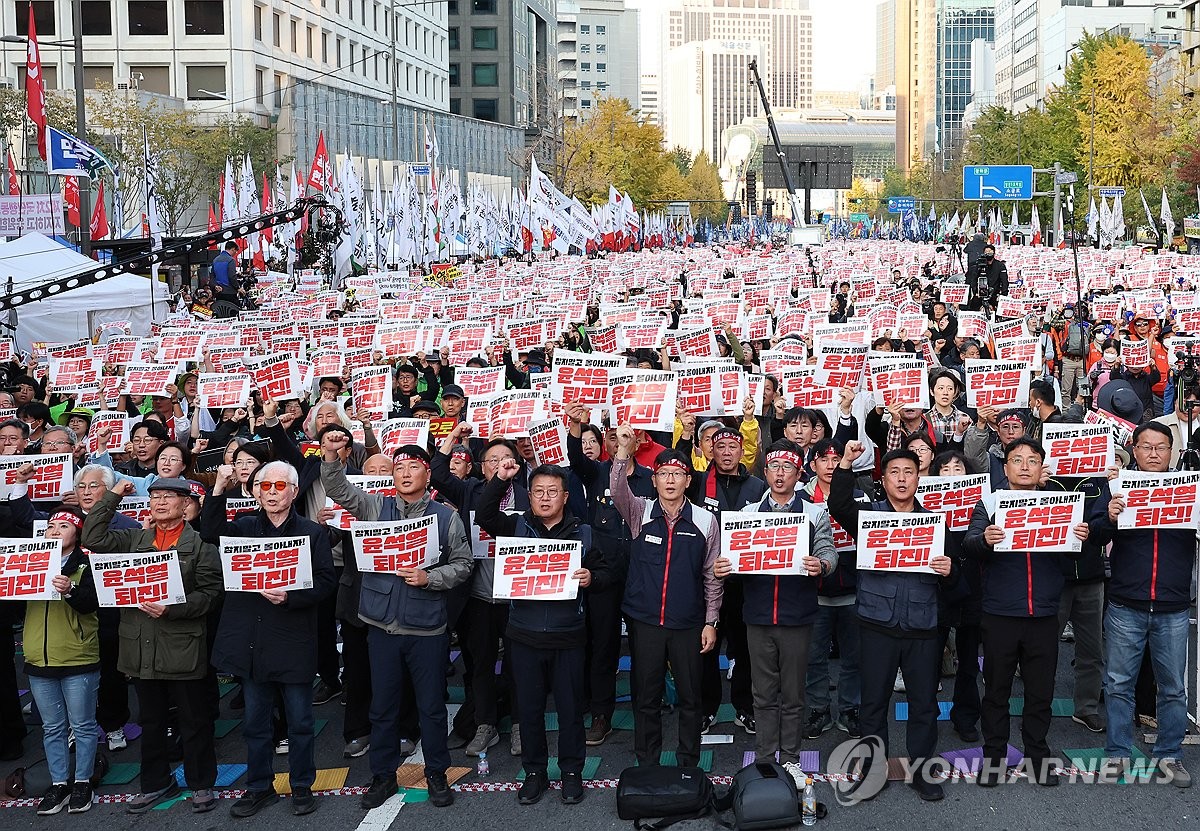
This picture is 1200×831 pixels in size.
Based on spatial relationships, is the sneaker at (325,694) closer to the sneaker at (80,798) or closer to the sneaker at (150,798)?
the sneaker at (150,798)

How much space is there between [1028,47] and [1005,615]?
504ft

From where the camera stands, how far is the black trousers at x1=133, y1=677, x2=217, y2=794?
7.80 metres

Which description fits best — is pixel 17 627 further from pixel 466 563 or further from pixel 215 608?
pixel 466 563

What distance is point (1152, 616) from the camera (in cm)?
777

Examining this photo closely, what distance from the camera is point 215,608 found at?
7.88m

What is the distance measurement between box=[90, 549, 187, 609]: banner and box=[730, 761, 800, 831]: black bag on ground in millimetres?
3043

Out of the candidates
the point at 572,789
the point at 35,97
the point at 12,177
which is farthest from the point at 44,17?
the point at 572,789

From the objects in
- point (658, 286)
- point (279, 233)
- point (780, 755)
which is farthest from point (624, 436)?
point (279, 233)

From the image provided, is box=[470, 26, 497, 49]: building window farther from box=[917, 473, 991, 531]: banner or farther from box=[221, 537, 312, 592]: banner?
box=[221, 537, 312, 592]: banner

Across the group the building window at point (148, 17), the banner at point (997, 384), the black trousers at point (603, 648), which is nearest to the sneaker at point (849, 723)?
the black trousers at point (603, 648)

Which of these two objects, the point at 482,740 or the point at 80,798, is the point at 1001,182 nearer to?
the point at 482,740

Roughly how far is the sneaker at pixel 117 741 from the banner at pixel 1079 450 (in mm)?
5830

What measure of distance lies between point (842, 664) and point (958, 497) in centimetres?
124

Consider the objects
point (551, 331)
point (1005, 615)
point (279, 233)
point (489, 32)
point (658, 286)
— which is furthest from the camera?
point (489, 32)
